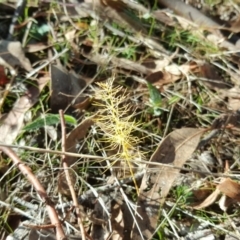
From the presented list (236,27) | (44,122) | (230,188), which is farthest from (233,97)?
(44,122)

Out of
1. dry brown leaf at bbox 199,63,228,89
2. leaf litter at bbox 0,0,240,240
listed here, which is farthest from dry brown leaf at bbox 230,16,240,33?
dry brown leaf at bbox 199,63,228,89

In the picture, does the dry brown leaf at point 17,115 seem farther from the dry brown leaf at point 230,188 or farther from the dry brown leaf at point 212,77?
the dry brown leaf at point 230,188

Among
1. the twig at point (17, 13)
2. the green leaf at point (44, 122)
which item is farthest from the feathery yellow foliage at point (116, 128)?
the twig at point (17, 13)

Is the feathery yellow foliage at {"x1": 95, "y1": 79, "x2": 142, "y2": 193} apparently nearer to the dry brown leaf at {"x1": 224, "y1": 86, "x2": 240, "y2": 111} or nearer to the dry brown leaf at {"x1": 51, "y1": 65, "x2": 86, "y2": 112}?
the dry brown leaf at {"x1": 51, "y1": 65, "x2": 86, "y2": 112}

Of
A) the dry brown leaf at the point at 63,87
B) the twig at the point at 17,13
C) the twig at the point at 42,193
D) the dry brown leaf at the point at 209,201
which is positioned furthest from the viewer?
the twig at the point at 17,13

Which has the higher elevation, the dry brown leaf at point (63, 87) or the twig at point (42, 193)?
the dry brown leaf at point (63, 87)

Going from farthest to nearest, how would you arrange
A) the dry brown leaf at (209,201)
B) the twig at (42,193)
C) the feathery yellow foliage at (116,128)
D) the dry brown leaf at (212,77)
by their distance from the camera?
1. the dry brown leaf at (212,77)
2. the dry brown leaf at (209,201)
3. the feathery yellow foliage at (116,128)
4. the twig at (42,193)

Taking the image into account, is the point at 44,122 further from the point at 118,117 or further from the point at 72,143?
the point at 118,117
